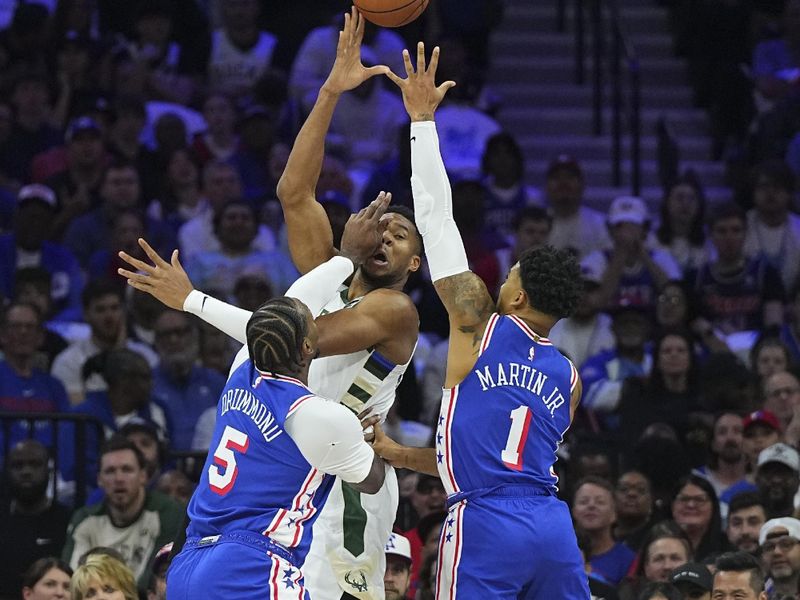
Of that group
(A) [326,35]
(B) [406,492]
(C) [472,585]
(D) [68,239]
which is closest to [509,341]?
(C) [472,585]

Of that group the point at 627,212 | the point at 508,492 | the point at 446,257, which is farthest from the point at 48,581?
the point at 627,212

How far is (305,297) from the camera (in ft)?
22.4

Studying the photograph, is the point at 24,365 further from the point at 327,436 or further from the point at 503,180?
the point at 327,436

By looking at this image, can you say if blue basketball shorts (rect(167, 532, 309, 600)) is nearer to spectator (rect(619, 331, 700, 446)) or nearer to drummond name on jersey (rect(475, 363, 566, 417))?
drummond name on jersey (rect(475, 363, 566, 417))

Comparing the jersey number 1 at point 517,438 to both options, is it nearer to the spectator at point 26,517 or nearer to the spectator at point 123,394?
the spectator at point 26,517

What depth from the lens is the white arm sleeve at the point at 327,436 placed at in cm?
614

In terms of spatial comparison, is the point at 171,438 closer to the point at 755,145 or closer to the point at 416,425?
the point at 416,425

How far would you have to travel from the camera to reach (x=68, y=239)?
44.0 ft

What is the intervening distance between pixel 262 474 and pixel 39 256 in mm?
7095

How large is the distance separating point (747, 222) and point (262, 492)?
A: 8657 mm

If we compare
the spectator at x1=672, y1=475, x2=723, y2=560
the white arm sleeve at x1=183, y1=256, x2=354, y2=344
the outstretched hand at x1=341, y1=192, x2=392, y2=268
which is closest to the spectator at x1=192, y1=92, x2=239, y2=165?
the spectator at x1=672, y1=475, x2=723, y2=560

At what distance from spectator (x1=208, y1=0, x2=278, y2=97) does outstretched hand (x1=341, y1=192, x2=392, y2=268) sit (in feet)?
29.8

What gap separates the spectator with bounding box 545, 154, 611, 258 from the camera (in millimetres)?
14039

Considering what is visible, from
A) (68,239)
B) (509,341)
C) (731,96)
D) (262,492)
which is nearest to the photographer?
(262,492)
